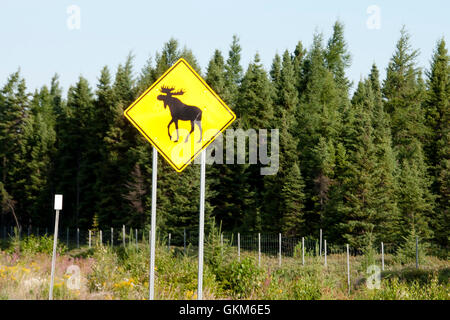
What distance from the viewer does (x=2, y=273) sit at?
1048 centimetres

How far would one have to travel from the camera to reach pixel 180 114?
723 cm

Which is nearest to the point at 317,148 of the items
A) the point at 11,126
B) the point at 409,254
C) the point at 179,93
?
the point at 409,254

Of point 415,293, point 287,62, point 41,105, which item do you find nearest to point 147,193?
point 287,62

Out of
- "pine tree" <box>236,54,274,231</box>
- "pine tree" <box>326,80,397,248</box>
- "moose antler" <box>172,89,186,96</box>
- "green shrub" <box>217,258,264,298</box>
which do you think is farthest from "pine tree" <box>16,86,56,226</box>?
"moose antler" <box>172,89,186,96</box>

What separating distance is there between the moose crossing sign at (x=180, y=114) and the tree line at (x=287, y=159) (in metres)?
21.2

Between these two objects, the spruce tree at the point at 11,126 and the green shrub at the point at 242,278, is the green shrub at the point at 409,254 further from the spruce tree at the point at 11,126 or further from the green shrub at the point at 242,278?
the spruce tree at the point at 11,126

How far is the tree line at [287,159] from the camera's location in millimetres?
33125

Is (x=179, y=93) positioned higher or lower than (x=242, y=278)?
higher

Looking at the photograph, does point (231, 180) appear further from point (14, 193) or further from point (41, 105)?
point (41, 105)

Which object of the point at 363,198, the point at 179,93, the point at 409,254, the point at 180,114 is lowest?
the point at 409,254

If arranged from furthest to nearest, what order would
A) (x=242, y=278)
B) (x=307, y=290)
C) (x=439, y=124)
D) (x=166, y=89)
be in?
(x=439, y=124) < (x=242, y=278) < (x=307, y=290) < (x=166, y=89)

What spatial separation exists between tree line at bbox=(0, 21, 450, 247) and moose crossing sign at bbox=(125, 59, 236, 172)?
21.2 m

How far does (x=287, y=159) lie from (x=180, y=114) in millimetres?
30523

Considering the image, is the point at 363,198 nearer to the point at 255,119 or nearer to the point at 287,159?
the point at 287,159
